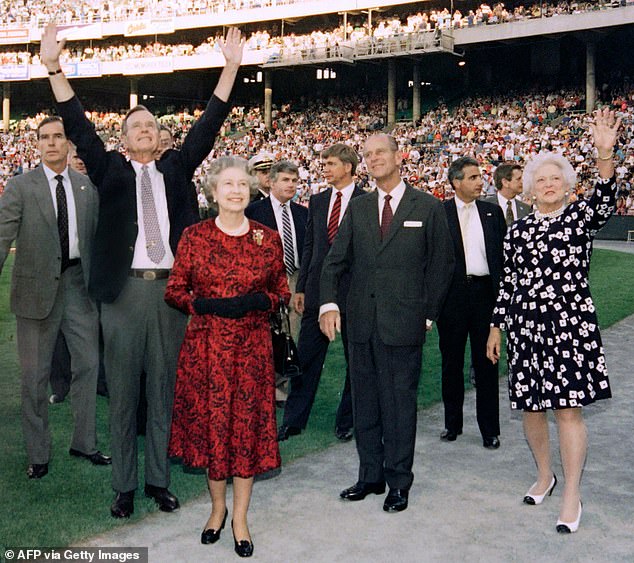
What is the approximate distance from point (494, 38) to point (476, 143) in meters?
9.02

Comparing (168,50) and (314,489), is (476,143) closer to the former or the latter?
(168,50)

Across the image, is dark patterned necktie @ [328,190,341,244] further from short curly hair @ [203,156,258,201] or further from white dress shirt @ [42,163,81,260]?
short curly hair @ [203,156,258,201]

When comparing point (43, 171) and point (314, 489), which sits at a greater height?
point (43, 171)

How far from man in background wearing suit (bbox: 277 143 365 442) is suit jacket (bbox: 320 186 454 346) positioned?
1108mm

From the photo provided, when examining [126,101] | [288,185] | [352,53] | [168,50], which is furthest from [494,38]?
[288,185]

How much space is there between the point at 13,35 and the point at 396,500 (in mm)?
57530

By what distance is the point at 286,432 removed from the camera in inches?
229

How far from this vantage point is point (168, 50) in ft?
169

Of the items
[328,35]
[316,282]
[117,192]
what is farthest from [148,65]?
[117,192]

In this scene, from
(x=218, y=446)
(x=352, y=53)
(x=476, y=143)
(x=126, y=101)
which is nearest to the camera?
(x=218, y=446)

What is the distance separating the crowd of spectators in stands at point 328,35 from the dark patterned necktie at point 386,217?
35704 mm

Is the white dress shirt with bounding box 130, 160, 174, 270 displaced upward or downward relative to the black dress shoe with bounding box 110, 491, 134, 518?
upward

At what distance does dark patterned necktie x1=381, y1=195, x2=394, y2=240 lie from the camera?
4.73m

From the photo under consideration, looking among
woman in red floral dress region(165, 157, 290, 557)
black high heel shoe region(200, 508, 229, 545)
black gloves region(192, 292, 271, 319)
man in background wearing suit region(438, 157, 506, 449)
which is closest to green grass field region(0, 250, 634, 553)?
black high heel shoe region(200, 508, 229, 545)
